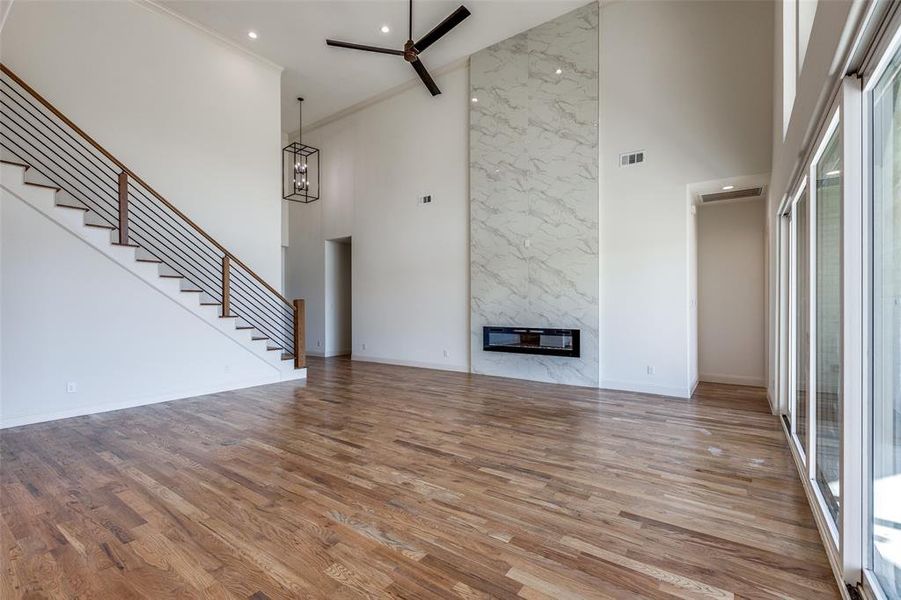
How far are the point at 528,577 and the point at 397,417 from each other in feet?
8.68

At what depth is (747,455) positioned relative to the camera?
313cm

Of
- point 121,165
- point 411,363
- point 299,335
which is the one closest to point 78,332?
point 121,165

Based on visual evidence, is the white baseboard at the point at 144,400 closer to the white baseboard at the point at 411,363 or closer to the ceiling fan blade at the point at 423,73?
the white baseboard at the point at 411,363

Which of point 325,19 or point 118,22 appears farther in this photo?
point 325,19

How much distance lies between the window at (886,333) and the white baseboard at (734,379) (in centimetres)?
502

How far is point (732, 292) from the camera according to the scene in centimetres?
593

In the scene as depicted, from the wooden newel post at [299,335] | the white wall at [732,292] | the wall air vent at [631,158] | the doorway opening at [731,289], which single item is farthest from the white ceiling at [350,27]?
the wooden newel post at [299,335]

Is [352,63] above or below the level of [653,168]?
above

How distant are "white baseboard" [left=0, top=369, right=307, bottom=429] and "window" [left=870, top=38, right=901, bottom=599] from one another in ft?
20.4

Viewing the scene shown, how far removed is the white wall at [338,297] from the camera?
356 inches

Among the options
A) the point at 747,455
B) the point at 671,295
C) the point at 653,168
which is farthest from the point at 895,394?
the point at 653,168

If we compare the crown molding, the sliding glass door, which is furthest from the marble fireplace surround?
the crown molding

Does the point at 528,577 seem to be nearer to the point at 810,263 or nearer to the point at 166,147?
the point at 810,263

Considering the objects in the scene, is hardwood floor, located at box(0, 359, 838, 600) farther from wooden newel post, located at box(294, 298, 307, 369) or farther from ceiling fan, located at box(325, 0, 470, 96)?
ceiling fan, located at box(325, 0, 470, 96)
